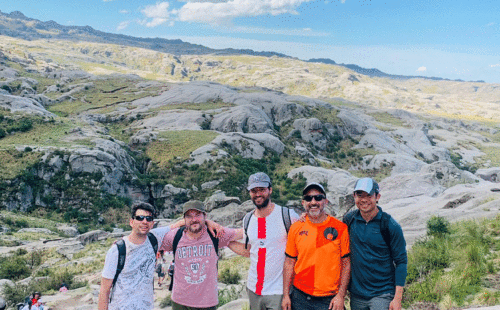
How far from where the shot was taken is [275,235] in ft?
20.8

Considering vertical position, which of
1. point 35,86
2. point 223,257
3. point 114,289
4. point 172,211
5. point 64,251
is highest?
point 35,86

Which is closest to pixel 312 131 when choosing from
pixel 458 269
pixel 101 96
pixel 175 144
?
pixel 175 144

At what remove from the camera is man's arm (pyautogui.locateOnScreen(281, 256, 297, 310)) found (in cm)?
605

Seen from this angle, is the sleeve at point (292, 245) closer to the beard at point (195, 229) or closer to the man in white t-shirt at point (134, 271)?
the beard at point (195, 229)

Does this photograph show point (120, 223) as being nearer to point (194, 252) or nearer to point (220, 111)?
point (194, 252)

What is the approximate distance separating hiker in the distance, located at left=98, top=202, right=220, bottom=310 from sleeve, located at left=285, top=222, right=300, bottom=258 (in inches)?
98.5

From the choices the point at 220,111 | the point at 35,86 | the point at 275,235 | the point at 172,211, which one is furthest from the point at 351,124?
the point at 35,86

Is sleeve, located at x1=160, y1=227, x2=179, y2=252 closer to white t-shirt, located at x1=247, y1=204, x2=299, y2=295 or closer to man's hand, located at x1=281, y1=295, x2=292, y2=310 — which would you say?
white t-shirt, located at x1=247, y1=204, x2=299, y2=295

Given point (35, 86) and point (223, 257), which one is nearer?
point (223, 257)

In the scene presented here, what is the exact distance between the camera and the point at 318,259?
5.86 meters

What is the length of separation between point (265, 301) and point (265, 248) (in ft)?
3.17

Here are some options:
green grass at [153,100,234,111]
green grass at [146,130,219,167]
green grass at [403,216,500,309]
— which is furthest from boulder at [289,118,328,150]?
green grass at [403,216,500,309]

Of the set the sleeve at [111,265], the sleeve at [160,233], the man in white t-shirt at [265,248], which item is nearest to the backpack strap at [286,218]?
the man in white t-shirt at [265,248]

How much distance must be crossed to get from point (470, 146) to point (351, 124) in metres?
70.2
